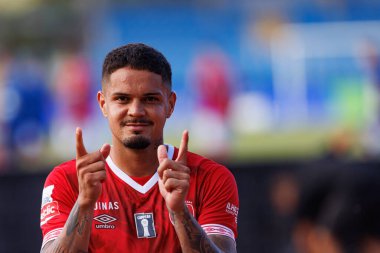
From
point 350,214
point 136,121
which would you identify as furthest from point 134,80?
point 350,214

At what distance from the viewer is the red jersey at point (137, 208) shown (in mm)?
5867

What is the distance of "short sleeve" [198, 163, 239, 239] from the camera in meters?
6.01

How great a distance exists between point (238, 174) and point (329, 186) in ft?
24.1

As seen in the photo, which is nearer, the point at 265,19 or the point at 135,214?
the point at 135,214

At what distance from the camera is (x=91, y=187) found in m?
5.40

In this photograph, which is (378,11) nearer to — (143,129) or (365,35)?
(365,35)

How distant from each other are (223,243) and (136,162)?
727 mm

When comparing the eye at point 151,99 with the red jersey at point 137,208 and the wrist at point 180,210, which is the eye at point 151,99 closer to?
the red jersey at point 137,208

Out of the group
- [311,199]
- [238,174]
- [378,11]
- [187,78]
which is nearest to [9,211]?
[238,174]

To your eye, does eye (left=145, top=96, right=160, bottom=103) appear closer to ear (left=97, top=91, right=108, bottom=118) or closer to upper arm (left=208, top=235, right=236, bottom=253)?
ear (left=97, top=91, right=108, bottom=118)

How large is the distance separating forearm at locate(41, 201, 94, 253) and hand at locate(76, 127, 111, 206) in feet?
0.33

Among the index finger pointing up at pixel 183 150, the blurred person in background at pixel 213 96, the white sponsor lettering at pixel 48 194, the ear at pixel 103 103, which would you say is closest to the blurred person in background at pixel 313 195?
the index finger pointing up at pixel 183 150

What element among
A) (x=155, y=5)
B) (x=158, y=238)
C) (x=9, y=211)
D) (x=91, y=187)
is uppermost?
(x=155, y=5)

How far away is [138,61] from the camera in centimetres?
590
